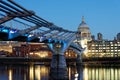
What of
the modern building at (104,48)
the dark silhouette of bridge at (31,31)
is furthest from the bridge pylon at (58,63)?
the modern building at (104,48)

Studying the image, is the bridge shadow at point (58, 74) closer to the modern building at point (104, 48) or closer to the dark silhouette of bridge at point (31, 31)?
the dark silhouette of bridge at point (31, 31)

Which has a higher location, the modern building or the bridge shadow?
the modern building

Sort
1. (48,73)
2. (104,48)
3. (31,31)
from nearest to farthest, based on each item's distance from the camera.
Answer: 1. (31,31)
2. (48,73)
3. (104,48)

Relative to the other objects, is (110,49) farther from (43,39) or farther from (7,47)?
(43,39)

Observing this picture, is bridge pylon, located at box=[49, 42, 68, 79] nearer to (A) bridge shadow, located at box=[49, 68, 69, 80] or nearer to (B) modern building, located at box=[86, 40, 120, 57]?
(A) bridge shadow, located at box=[49, 68, 69, 80]

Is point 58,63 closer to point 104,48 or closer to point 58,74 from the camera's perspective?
point 58,74

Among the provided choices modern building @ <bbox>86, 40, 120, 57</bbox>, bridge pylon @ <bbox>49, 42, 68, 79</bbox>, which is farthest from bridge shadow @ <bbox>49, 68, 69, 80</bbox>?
modern building @ <bbox>86, 40, 120, 57</bbox>

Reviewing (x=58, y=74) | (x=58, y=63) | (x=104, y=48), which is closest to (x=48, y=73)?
(x=58, y=63)

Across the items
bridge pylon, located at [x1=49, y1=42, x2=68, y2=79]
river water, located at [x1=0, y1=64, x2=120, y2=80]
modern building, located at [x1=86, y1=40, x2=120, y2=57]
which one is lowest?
river water, located at [x1=0, y1=64, x2=120, y2=80]

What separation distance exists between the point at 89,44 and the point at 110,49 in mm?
8248

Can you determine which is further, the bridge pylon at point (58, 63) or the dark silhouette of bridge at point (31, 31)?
the bridge pylon at point (58, 63)

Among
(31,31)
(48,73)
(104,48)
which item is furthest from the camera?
(104,48)

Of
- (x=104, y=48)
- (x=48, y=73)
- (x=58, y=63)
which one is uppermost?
(x=104, y=48)

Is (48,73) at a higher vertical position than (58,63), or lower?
lower
